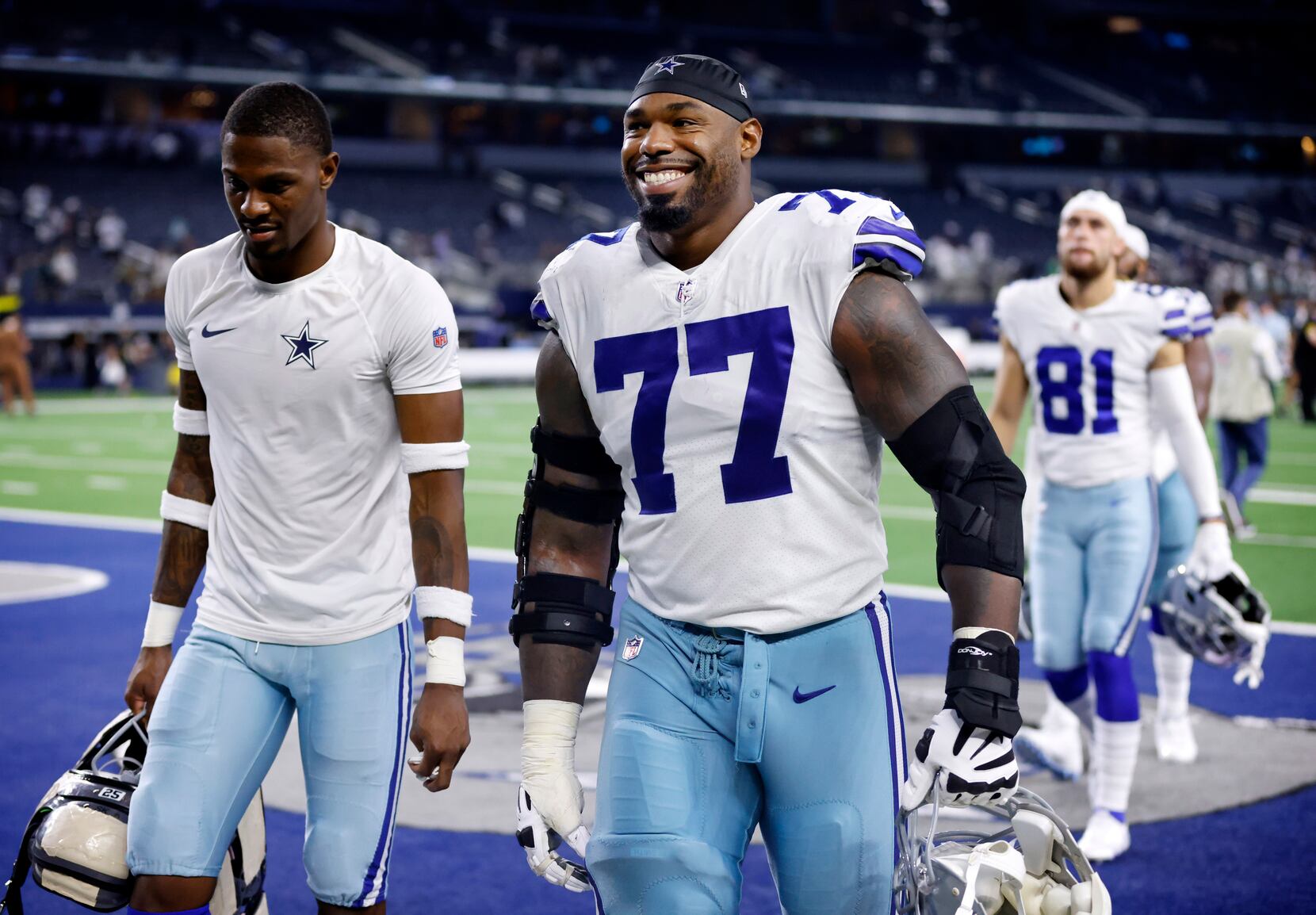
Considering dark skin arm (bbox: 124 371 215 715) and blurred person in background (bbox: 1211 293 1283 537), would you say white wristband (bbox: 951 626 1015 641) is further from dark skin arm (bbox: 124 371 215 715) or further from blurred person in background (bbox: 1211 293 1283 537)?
blurred person in background (bbox: 1211 293 1283 537)

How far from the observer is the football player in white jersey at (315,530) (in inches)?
131

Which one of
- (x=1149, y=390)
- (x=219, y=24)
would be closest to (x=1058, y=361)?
(x=1149, y=390)

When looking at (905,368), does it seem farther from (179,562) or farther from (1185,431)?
(1185,431)

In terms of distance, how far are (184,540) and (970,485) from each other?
6.67ft

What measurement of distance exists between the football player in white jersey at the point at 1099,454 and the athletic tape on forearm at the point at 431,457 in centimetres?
273

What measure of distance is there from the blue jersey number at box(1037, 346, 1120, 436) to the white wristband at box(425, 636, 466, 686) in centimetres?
302

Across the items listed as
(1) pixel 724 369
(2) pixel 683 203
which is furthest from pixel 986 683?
(2) pixel 683 203

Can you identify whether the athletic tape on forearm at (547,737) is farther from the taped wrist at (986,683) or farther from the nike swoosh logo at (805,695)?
the taped wrist at (986,683)

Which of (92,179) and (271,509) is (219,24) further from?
(271,509)

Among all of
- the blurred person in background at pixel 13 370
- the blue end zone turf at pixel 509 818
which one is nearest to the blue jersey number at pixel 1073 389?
the blue end zone turf at pixel 509 818

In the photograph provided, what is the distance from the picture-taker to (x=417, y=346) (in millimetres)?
3492

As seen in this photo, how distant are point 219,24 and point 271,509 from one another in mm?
40410

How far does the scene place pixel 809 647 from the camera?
9.20 ft

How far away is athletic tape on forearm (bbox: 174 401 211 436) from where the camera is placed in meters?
3.74
